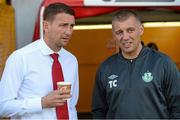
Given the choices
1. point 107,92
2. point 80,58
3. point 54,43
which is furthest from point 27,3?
point 80,58

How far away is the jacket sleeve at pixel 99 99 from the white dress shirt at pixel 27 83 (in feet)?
0.73

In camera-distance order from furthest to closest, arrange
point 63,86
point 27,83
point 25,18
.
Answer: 1. point 25,18
2. point 27,83
3. point 63,86

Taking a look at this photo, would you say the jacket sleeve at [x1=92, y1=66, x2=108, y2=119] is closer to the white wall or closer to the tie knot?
the tie knot

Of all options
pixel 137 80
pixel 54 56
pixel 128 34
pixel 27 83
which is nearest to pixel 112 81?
pixel 137 80

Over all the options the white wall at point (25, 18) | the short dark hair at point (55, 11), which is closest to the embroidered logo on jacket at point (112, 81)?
the short dark hair at point (55, 11)

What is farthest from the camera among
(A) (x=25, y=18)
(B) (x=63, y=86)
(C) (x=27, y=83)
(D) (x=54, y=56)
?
(A) (x=25, y=18)

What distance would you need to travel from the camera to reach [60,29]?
8.18 ft

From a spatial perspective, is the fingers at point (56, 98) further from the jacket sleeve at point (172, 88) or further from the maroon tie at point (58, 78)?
the jacket sleeve at point (172, 88)

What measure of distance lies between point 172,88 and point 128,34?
0.45m

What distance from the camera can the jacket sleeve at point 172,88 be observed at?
8.09 ft

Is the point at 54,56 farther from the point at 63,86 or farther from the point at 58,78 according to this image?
the point at 63,86

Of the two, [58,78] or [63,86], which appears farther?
[58,78]

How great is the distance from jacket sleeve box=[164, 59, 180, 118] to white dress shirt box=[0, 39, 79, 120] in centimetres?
67

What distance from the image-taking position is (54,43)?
8.34 ft
